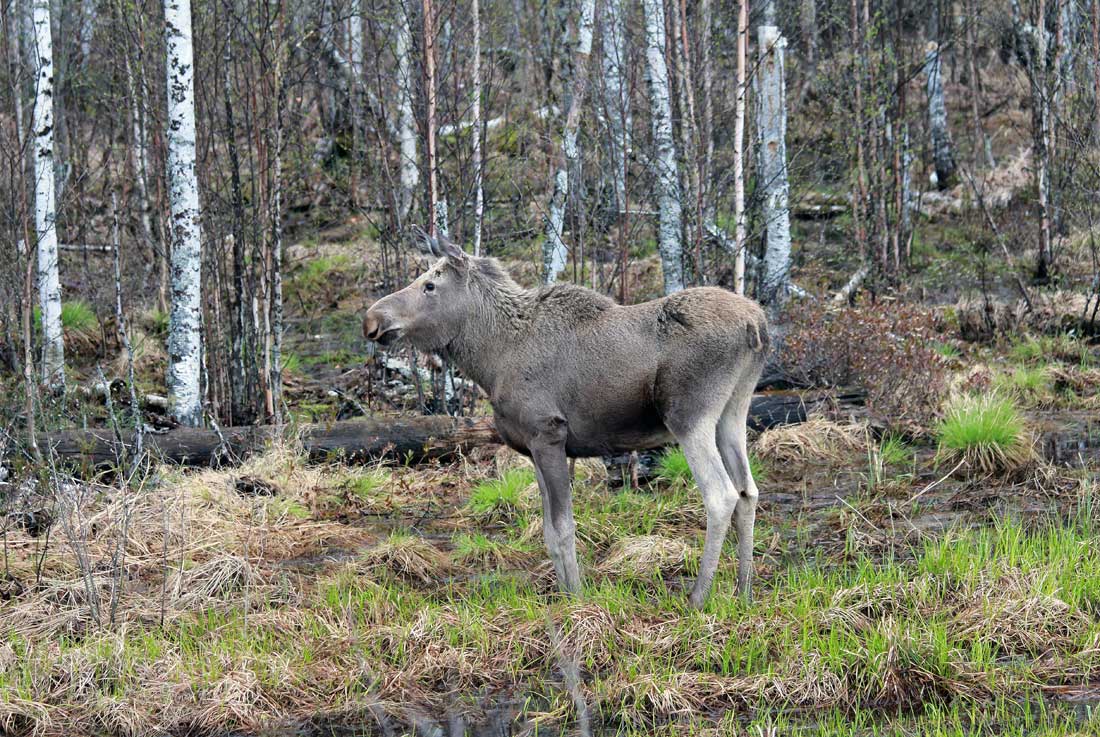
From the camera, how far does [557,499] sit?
6.93 meters

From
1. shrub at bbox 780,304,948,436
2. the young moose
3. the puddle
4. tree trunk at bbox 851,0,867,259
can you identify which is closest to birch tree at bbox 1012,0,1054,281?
tree trunk at bbox 851,0,867,259

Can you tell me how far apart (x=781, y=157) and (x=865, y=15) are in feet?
11.7

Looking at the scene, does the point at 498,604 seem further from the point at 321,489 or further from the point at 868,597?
the point at 321,489

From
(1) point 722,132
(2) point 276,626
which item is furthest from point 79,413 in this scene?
(1) point 722,132

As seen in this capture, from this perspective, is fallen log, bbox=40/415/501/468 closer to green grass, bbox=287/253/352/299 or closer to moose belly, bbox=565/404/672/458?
moose belly, bbox=565/404/672/458

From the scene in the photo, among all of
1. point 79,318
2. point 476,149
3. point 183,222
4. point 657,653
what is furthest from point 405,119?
point 657,653

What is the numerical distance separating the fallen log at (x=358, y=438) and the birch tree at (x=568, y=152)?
1936 mm

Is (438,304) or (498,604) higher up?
(438,304)

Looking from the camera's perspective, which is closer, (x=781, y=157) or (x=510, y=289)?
(x=510, y=289)

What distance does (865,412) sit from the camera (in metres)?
11.1

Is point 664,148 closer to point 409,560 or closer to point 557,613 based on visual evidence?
point 409,560

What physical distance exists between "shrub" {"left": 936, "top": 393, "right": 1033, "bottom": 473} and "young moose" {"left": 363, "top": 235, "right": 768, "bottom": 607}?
132 inches

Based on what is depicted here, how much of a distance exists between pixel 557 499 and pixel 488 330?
121 centimetres

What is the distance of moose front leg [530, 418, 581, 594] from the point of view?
271 inches
